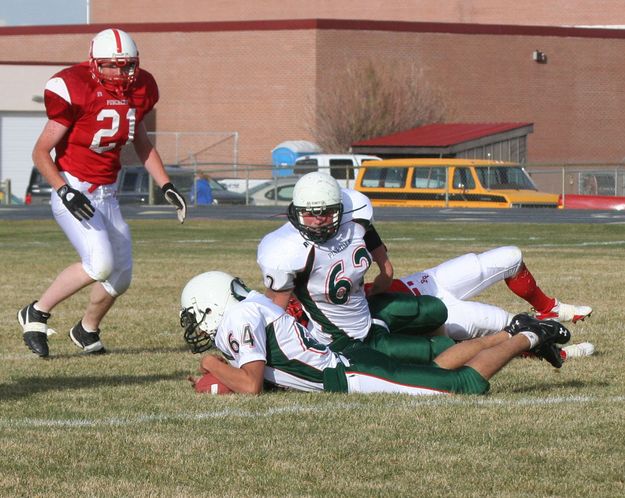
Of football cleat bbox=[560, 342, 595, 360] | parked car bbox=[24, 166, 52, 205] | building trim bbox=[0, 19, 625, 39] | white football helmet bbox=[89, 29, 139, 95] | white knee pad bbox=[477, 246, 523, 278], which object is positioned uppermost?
building trim bbox=[0, 19, 625, 39]

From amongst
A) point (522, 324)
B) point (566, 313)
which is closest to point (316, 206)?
point (522, 324)

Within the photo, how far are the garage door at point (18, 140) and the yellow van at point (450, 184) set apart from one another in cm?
2525

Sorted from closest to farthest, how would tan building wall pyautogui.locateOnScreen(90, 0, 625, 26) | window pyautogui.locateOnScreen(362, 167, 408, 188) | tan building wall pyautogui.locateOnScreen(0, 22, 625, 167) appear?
window pyautogui.locateOnScreen(362, 167, 408, 188) → tan building wall pyautogui.locateOnScreen(0, 22, 625, 167) → tan building wall pyautogui.locateOnScreen(90, 0, 625, 26)

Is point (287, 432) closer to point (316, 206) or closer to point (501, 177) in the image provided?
point (316, 206)

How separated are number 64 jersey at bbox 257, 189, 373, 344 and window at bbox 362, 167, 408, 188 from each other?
2305cm

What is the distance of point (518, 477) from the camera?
200 inches

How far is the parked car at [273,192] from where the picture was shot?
32469mm

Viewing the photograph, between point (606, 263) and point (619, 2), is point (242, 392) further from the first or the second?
point (619, 2)

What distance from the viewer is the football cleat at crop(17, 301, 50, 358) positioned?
8586 millimetres

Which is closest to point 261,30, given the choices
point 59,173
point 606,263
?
point 606,263

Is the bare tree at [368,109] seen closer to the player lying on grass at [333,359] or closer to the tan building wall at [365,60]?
the tan building wall at [365,60]

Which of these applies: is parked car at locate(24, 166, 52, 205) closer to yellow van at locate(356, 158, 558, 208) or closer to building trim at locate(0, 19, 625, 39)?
yellow van at locate(356, 158, 558, 208)

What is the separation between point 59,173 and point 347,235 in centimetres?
213

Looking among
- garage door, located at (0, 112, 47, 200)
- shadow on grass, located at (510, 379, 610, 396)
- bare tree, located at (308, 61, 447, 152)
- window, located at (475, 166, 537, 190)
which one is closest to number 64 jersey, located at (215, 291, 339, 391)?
shadow on grass, located at (510, 379, 610, 396)
